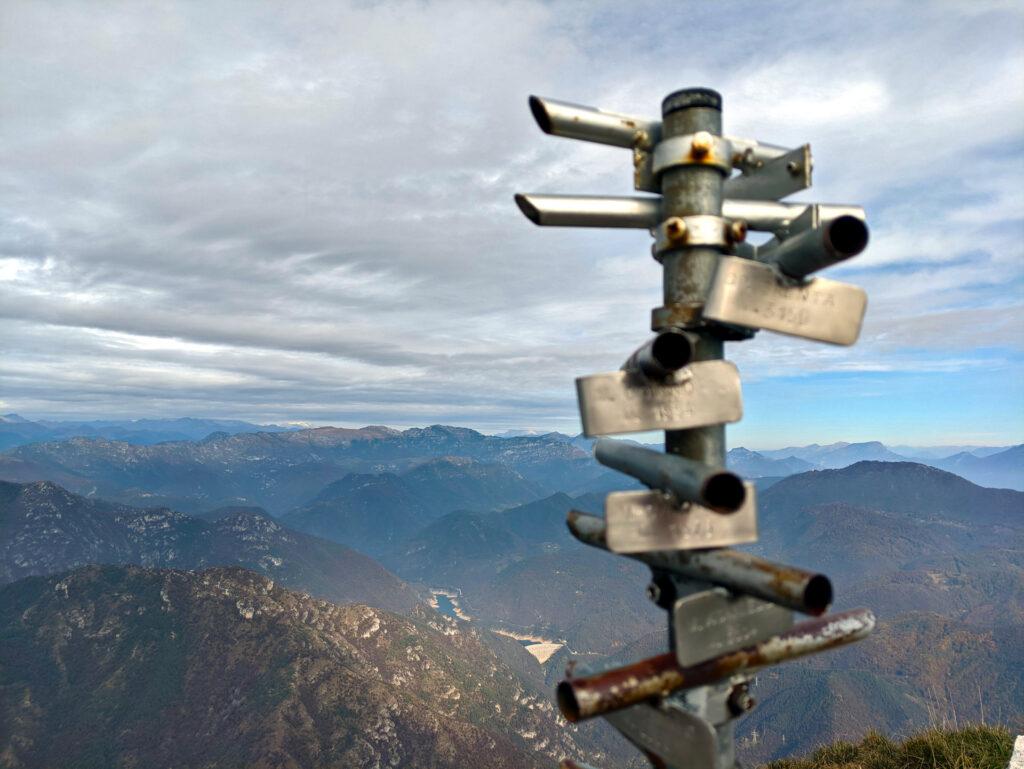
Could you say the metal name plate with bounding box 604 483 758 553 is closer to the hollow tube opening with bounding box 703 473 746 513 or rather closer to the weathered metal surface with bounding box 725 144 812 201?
the hollow tube opening with bounding box 703 473 746 513

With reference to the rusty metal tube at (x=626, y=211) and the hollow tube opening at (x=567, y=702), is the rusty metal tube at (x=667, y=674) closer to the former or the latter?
the hollow tube opening at (x=567, y=702)

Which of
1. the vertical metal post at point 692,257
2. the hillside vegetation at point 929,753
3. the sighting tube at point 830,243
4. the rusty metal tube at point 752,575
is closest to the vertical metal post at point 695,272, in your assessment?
the vertical metal post at point 692,257

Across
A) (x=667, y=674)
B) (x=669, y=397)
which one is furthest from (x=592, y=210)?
(x=667, y=674)

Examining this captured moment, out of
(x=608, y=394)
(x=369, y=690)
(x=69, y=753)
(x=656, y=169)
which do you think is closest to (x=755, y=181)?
(x=656, y=169)

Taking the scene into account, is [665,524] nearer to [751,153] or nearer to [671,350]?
[671,350]

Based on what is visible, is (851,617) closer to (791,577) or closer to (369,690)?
(791,577)
